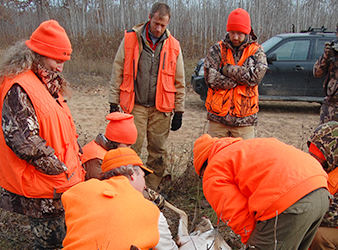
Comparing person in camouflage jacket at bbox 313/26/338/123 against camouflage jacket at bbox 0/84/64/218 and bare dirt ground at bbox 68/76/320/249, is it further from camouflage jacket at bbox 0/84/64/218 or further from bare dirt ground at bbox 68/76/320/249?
camouflage jacket at bbox 0/84/64/218

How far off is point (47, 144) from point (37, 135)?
0.34ft

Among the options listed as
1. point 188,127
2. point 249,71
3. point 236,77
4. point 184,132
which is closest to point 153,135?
point 236,77

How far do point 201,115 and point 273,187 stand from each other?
233 inches

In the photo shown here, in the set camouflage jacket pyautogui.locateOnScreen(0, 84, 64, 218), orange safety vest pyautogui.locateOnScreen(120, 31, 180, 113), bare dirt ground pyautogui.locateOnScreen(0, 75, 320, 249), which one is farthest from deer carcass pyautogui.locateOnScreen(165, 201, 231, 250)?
orange safety vest pyautogui.locateOnScreen(120, 31, 180, 113)

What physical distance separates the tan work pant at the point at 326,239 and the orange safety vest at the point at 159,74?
6.72 feet

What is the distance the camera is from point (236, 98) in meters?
3.50

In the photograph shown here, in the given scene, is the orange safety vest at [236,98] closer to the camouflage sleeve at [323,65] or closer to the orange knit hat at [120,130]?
the camouflage sleeve at [323,65]

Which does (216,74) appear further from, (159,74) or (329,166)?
(329,166)

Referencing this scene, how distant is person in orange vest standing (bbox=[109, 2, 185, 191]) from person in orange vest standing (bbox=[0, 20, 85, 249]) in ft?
4.69

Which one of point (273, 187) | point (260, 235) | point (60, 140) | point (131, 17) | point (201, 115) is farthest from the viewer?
point (131, 17)

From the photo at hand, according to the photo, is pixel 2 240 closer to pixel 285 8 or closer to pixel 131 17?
pixel 131 17

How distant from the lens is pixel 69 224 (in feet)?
5.28

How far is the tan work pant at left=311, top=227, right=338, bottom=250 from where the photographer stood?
2.36 m

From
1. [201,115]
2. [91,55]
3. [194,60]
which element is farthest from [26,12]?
[201,115]
